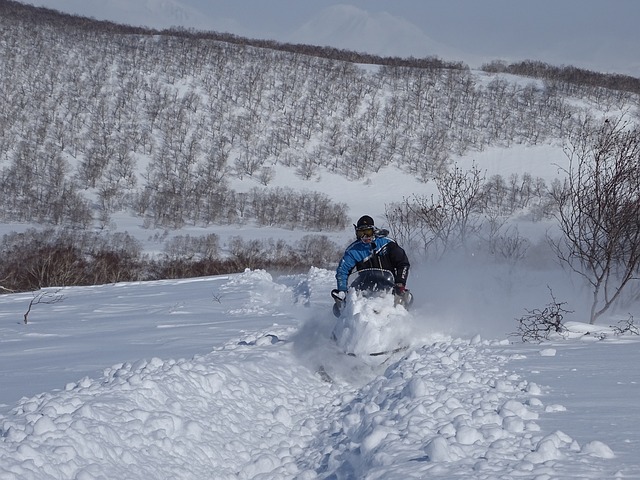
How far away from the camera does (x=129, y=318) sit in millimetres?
15641

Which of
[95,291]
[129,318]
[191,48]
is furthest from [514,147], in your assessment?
[129,318]

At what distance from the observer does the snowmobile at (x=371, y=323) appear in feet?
28.9

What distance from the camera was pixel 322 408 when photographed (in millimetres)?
7738

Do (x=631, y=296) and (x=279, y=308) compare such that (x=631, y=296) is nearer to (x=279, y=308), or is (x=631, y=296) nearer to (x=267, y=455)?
(x=279, y=308)

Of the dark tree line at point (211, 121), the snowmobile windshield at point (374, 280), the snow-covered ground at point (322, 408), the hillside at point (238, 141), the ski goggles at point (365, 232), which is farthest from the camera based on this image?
the dark tree line at point (211, 121)

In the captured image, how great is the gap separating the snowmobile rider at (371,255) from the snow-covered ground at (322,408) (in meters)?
0.79

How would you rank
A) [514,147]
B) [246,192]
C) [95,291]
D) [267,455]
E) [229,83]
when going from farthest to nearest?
[229,83] → [514,147] → [246,192] → [95,291] → [267,455]

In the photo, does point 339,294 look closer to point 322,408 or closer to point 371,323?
point 371,323

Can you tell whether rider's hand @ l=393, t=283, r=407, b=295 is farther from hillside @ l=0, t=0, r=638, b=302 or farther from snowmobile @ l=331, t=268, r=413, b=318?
hillside @ l=0, t=0, r=638, b=302

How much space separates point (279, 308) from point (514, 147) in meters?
75.0

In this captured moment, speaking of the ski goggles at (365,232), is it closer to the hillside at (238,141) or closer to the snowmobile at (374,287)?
the snowmobile at (374,287)

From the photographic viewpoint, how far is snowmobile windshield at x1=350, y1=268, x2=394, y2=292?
10234 millimetres

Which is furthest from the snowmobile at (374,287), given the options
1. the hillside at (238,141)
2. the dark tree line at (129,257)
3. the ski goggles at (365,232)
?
the hillside at (238,141)

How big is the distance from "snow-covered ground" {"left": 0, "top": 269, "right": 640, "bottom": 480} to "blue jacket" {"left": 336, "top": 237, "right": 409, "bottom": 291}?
810mm
